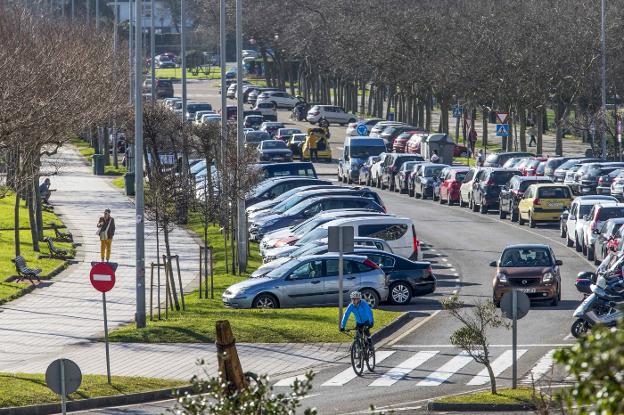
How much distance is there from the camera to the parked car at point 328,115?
10306 cm

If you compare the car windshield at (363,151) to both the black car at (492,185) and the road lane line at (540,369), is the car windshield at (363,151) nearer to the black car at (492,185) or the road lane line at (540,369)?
the black car at (492,185)

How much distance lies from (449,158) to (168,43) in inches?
4082

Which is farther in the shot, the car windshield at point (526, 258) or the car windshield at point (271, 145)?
the car windshield at point (271, 145)

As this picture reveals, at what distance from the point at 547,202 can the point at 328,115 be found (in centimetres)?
5850

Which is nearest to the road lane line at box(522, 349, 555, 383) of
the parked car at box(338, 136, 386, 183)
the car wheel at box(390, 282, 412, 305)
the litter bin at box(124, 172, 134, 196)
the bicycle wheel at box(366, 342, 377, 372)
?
the bicycle wheel at box(366, 342, 377, 372)

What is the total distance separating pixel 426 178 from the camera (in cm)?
5866

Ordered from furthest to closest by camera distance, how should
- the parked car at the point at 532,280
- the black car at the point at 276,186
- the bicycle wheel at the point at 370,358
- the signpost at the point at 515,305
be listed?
the black car at the point at 276,186 → the parked car at the point at 532,280 → the bicycle wheel at the point at 370,358 → the signpost at the point at 515,305

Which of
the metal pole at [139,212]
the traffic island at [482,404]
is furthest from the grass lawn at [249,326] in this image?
the traffic island at [482,404]

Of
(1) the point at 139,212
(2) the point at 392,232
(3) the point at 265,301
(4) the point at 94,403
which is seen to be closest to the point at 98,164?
(2) the point at 392,232

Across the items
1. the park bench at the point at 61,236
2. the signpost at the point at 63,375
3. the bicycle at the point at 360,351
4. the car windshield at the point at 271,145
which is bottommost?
the park bench at the point at 61,236

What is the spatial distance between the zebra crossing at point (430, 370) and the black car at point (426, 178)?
33.4 metres

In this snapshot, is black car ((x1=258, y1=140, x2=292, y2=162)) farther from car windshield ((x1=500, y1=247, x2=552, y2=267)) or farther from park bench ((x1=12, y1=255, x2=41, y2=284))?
car windshield ((x1=500, y1=247, x2=552, y2=267))

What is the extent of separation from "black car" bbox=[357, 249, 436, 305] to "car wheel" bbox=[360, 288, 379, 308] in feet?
2.44

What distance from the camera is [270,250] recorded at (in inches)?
1437
